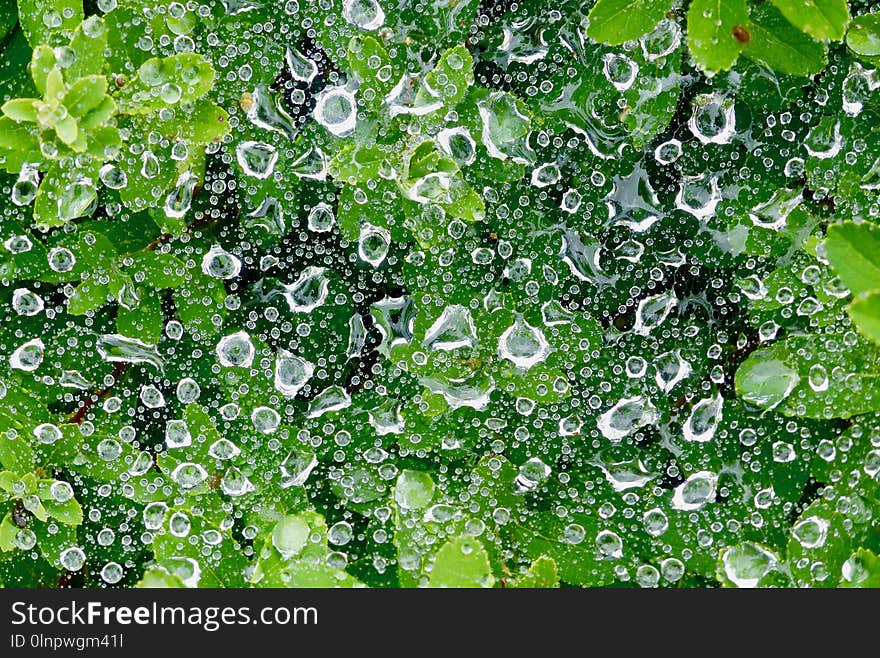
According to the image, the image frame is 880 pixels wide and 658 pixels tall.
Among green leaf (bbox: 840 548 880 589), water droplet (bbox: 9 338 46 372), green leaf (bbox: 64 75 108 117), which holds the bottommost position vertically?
green leaf (bbox: 840 548 880 589)

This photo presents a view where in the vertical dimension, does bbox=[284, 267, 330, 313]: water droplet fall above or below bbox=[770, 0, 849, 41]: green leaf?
below

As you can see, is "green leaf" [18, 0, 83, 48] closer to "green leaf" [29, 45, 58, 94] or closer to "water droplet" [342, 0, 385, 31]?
"green leaf" [29, 45, 58, 94]

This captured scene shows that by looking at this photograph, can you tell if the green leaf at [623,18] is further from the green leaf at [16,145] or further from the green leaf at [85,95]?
the green leaf at [16,145]

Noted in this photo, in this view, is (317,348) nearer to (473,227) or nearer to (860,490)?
(473,227)

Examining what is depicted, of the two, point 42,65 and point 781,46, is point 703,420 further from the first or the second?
point 42,65

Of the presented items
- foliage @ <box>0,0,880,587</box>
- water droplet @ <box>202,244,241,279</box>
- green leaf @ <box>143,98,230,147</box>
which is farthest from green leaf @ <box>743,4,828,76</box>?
water droplet @ <box>202,244,241,279</box>

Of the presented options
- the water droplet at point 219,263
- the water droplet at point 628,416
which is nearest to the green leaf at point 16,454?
the water droplet at point 219,263
